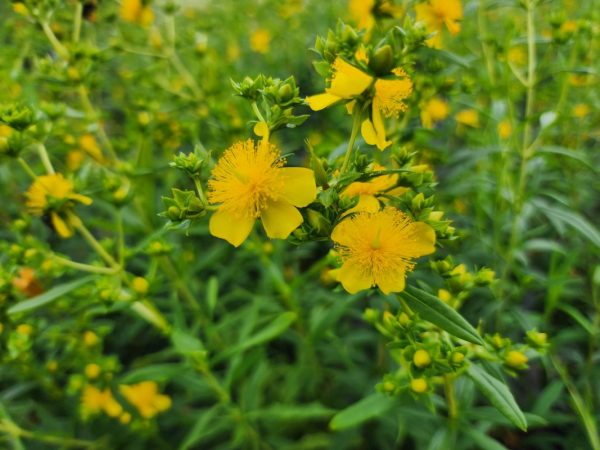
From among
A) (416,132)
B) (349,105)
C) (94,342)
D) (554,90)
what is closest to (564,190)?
(554,90)

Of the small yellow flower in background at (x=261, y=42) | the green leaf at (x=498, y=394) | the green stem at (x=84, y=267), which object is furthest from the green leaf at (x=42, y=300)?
→ the small yellow flower in background at (x=261, y=42)

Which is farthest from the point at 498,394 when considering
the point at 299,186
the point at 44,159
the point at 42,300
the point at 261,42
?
the point at 261,42

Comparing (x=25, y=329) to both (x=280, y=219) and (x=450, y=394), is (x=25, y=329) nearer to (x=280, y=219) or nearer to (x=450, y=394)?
(x=280, y=219)

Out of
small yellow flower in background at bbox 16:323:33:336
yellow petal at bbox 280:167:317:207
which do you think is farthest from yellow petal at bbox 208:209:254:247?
small yellow flower in background at bbox 16:323:33:336

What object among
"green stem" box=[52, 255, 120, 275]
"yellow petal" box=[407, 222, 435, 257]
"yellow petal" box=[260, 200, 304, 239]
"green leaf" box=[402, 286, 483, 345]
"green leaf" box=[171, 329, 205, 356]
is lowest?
"green leaf" box=[171, 329, 205, 356]

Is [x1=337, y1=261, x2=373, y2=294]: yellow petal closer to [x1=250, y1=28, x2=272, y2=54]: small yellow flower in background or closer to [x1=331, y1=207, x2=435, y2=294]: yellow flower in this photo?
[x1=331, y1=207, x2=435, y2=294]: yellow flower

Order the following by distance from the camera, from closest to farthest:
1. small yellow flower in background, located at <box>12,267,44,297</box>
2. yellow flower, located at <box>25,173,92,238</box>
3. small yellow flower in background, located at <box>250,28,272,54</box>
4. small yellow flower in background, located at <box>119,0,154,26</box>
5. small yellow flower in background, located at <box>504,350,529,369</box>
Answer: small yellow flower in background, located at <box>504,350,529,369</box>, yellow flower, located at <box>25,173,92,238</box>, small yellow flower in background, located at <box>12,267,44,297</box>, small yellow flower in background, located at <box>119,0,154,26</box>, small yellow flower in background, located at <box>250,28,272,54</box>

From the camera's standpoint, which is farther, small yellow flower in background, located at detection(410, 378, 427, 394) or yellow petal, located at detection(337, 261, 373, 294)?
small yellow flower in background, located at detection(410, 378, 427, 394)
